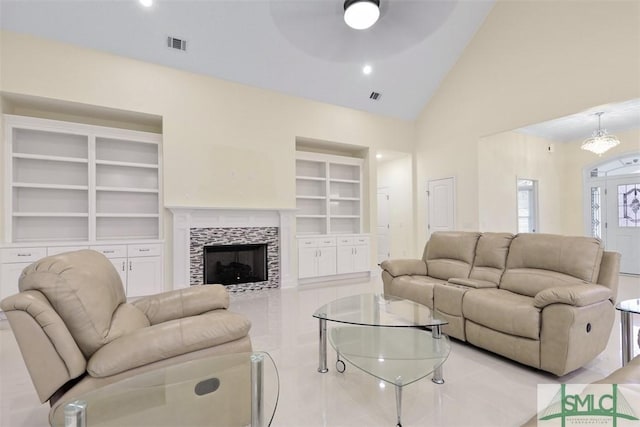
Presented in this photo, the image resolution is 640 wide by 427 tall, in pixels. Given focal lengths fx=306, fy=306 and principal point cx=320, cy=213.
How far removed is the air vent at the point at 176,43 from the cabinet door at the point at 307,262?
3.79 m

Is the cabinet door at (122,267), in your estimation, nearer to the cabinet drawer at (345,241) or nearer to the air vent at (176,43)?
the air vent at (176,43)

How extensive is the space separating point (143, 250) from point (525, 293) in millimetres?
4816

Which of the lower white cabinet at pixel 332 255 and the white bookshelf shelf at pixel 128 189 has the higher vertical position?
the white bookshelf shelf at pixel 128 189

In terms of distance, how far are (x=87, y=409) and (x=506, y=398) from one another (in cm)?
235

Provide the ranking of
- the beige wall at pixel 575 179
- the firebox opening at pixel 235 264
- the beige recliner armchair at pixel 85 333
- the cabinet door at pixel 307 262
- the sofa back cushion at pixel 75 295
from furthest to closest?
the beige wall at pixel 575 179 → the cabinet door at pixel 307 262 → the firebox opening at pixel 235 264 → the sofa back cushion at pixel 75 295 → the beige recliner armchair at pixel 85 333

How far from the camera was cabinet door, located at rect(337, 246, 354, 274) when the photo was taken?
6.21 metres

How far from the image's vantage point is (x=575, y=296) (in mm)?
2160

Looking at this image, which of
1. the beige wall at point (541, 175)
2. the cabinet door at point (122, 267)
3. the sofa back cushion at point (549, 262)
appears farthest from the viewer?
the beige wall at point (541, 175)

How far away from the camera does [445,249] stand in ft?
12.8

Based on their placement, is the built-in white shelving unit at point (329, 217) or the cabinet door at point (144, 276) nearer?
the cabinet door at point (144, 276)

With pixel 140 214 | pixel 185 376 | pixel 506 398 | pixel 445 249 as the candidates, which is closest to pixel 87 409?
pixel 185 376

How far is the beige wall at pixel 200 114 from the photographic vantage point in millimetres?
4027

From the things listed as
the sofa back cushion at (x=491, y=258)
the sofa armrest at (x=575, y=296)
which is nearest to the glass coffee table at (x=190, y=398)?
the sofa armrest at (x=575, y=296)

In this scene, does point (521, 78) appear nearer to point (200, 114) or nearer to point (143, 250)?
point (200, 114)
